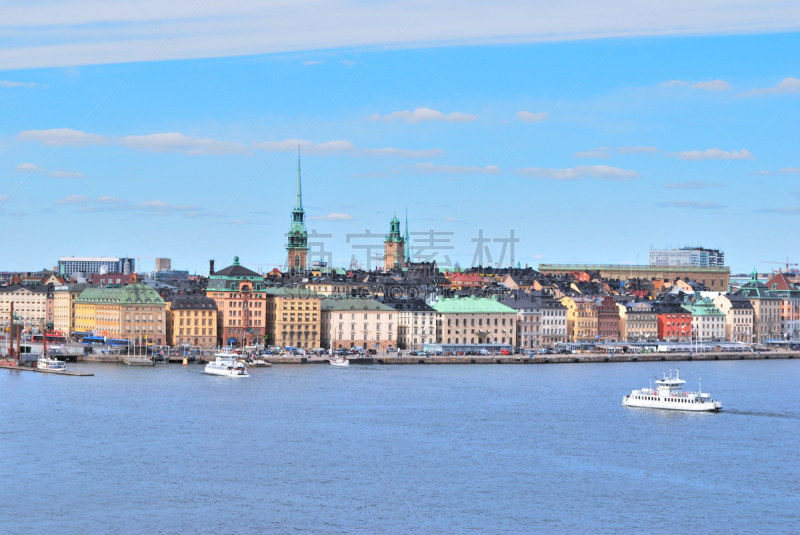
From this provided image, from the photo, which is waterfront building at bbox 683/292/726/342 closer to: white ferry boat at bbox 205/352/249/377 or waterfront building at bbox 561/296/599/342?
waterfront building at bbox 561/296/599/342

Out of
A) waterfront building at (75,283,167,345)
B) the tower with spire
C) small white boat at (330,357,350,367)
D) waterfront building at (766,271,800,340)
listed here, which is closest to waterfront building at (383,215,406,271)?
the tower with spire

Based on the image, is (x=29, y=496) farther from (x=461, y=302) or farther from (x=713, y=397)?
(x=461, y=302)

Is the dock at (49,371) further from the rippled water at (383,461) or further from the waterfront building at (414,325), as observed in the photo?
the waterfront building at (414,325)

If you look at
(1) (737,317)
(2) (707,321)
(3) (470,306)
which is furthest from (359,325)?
(1) (737,317)

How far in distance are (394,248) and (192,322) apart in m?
50.6

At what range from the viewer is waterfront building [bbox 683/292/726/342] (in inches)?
3182

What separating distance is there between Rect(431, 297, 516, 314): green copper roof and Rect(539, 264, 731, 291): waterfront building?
4696cm

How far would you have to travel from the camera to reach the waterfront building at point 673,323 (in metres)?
79.9

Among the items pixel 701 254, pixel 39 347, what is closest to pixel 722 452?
pixel 39 347

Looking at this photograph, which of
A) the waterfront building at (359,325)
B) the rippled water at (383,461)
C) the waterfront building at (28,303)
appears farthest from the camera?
the waterfront building at (28,303)

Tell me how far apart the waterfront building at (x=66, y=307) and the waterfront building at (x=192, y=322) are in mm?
9634

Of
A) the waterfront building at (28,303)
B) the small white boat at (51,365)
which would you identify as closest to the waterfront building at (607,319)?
the waterfront building at (28,303)

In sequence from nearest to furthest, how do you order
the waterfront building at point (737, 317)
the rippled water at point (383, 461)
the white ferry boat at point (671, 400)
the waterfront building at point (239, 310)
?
1. the rippled water at point (383, 461)
2. the white ferry boat at point (671, 400)
3. the waterfront building at point (239, 310)
4. the waterfront building at point (737, 317)

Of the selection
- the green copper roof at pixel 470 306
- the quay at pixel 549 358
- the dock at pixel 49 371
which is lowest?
the dock at pixel 49 371
